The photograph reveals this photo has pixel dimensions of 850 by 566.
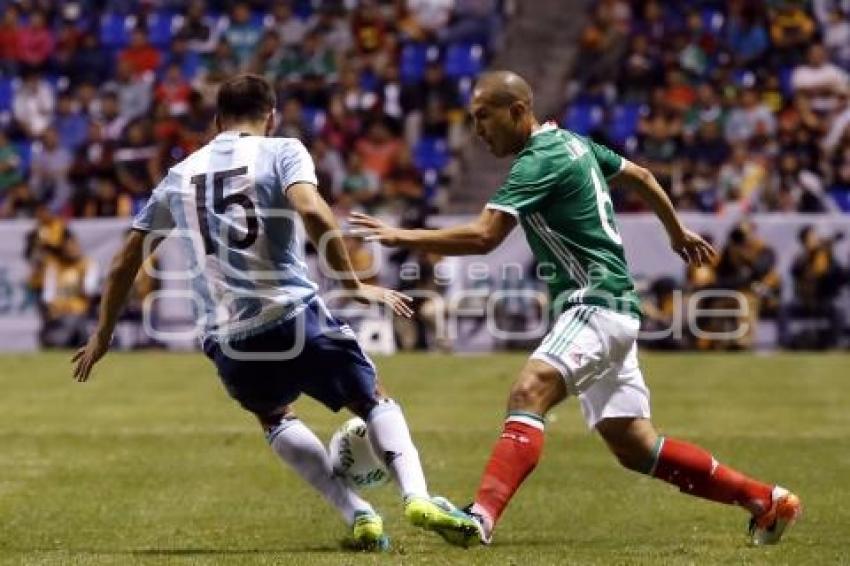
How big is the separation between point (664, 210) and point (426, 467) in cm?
382

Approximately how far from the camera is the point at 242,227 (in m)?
8.66

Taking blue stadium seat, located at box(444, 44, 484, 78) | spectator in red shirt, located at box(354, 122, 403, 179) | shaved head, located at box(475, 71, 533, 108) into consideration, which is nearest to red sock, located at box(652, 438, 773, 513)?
shaved head, located at box(475, 71, 533, 108)

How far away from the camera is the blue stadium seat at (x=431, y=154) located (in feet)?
91.4

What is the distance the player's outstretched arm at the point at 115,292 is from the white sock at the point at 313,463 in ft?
2.92

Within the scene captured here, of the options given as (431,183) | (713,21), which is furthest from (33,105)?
(713,21)

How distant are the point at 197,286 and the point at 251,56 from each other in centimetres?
2161

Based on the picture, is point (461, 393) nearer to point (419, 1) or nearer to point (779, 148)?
point (779, 148)

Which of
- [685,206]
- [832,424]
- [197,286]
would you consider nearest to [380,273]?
[685,206]

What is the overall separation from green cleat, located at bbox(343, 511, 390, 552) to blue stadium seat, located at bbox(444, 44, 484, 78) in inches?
805

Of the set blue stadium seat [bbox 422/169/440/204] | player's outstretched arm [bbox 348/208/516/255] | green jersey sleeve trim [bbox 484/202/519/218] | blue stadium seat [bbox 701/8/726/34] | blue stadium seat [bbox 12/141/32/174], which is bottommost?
blue stadium seat [bbox 422/169/440/204]

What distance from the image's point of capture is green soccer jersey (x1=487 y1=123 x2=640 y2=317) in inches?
344

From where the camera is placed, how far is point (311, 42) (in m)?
29.8

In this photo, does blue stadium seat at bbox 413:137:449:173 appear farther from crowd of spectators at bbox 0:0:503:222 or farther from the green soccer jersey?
the green soccer jersey

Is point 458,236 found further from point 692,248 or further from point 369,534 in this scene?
point 692,248
